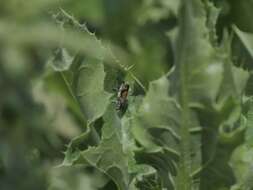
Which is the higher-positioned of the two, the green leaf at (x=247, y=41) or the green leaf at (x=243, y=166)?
the green leaf at (x=247, y=41)

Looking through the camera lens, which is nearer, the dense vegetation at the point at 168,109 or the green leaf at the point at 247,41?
the dense vegetation at the point at 168,109

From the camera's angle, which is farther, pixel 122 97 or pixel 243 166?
pixel 122 97

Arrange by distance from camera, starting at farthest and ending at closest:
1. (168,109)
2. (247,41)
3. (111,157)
→ (247,41) < (111,157) < (168,109)

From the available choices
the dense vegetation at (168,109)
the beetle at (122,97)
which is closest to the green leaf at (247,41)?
the dense vegetation at (168,109)

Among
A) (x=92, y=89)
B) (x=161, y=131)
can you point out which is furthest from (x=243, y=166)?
(x=92, y=89)

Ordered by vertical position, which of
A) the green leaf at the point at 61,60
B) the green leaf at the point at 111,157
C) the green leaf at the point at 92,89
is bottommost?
the green leaf at the point at 111,157

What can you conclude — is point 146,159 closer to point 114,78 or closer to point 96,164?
point 96,164

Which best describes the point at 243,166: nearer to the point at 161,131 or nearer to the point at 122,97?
the point at 161,131

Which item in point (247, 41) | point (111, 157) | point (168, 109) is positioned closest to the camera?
point (168, 109)

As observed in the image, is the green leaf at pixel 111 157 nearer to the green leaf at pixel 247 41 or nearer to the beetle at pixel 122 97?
the beetle at pixel 122 97

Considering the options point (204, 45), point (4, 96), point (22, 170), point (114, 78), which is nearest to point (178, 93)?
point (204, 45)

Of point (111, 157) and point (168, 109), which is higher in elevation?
point (168, 109)
